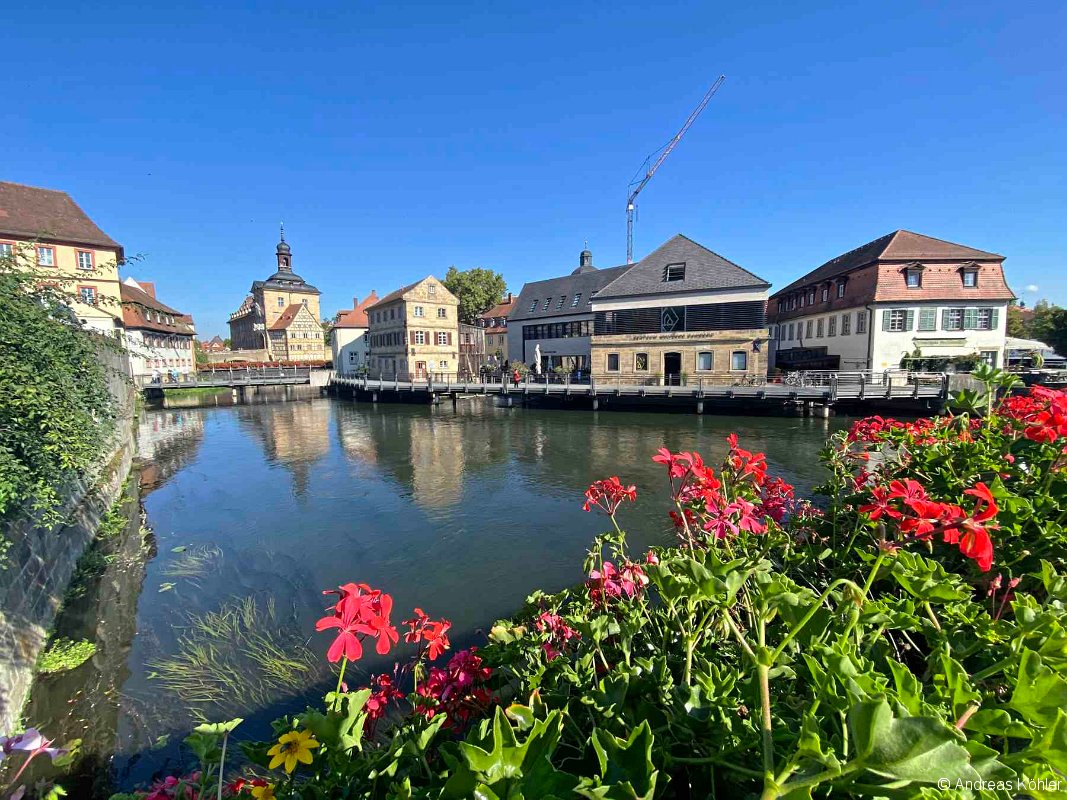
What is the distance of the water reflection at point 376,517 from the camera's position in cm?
668

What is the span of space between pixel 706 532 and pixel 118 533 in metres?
11.5

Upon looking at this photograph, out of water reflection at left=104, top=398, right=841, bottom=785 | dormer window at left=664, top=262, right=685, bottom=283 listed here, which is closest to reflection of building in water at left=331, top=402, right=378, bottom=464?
water reflection at left=104, top=398, right=841, bottom=785

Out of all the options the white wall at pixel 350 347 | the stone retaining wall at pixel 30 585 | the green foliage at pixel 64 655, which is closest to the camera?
the stone retaining wall at pixel 30 585

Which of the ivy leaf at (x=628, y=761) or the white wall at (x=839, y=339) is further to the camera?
the white wall at (x=839, y=339)

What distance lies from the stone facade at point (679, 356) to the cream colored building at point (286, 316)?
2125 inches

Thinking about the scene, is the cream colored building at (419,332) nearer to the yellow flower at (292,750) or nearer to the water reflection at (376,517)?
the water reflection at (376,517)

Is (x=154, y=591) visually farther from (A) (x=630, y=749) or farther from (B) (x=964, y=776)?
(B) (x=964, y=776)

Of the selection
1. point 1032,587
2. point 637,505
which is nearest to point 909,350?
point 637,505

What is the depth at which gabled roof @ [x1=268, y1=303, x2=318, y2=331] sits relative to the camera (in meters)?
71.1

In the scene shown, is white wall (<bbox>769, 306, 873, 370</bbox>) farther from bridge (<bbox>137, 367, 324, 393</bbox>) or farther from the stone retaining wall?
bridge (<bbox>137, 367, 324, 393</bbox>)

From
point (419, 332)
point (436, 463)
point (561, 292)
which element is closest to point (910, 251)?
point (561, 292)

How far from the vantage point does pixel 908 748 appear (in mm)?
652

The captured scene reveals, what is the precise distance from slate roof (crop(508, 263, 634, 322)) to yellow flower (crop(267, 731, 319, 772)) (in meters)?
38.8

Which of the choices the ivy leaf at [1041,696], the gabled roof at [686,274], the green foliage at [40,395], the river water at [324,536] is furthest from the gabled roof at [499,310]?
the ivy leaf at [1041,696]
